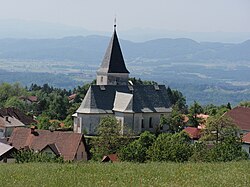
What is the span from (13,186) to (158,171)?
4220 mm

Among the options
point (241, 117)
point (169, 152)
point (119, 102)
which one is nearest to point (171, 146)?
point (169, 152)

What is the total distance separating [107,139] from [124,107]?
729 cm

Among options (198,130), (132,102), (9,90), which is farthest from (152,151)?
(9,90)

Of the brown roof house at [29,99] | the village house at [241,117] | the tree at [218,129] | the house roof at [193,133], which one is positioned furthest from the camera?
the brown roof house at [29,99]

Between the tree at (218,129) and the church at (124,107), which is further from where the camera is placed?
the church at (124,107)

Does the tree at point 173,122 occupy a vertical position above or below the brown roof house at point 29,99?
above

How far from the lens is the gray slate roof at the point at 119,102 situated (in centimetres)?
4853

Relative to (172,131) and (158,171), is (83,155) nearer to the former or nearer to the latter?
(172,131)

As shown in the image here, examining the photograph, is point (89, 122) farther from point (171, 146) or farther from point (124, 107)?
point (171, 146)

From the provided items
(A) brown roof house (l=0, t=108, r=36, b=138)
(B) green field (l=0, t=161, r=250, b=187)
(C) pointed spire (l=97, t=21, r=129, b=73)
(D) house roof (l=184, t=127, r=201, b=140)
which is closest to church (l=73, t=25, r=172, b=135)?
(D) house roof (l=184, t=127, r=201, b=140)

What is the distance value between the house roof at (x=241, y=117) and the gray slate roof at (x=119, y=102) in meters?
6.45

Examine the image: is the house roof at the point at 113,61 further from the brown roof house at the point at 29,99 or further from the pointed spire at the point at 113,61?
the brown roof house at the point at 29,99

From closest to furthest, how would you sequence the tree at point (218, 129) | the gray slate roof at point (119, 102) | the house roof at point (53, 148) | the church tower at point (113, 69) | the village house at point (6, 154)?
the village house at point (6, 154)
the house roof at point (53, 148)
the tree at point (218, 129)
the gray slate roof at point (119, 102)
the church tower at point (113, 69)

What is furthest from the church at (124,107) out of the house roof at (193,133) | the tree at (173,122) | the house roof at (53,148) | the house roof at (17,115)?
the house roof at (53,148)
